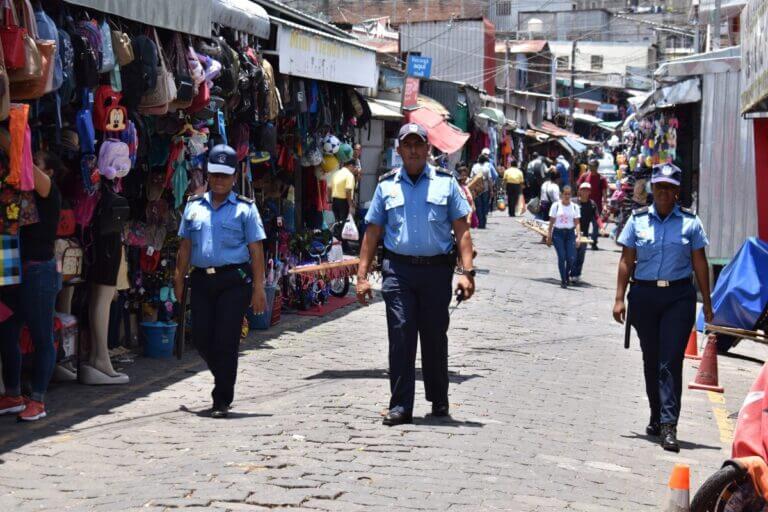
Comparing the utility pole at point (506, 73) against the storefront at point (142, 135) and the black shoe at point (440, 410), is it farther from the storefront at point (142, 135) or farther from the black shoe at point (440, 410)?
the black shoe at point (440, 410)

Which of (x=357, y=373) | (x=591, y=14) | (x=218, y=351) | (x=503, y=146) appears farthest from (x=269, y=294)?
(x=591, y=14)

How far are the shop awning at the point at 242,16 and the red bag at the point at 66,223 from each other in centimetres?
301

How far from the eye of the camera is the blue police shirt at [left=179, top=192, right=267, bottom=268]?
8.88 metres

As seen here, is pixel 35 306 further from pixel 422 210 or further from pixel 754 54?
pixel 754 54

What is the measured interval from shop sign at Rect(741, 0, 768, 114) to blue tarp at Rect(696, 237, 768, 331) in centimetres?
169

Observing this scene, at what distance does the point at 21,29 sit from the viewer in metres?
8.15

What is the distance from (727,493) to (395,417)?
133 inches

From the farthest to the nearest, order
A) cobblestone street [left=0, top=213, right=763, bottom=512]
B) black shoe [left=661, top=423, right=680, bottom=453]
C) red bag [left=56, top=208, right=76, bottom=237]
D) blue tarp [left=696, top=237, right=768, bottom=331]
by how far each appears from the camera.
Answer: blue tarp [left=696, top=237, right=768, bottom=331] < red bag [left=56, top=208, right=76, bottom=237] < black shoe [left=661, top=423, right=680, bottom=453] < cobblestone street [left=0, top=213, right=763, bottom=512]


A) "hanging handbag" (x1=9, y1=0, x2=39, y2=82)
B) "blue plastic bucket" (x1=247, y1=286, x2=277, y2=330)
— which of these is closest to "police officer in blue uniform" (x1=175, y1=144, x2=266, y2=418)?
"hanging handbag" (x1=9, y1=0, x2=39, y2=82)

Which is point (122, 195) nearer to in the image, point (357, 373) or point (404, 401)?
point (357, 373)

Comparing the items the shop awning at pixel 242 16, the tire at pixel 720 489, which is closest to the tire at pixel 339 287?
the shop awning at pixel 242 16

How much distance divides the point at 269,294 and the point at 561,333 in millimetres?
3760

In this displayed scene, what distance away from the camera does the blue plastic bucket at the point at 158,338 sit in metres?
11.7

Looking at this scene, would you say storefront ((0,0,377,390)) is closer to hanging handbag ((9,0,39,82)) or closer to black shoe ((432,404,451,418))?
hanging handbag ((9,0,39,82))
